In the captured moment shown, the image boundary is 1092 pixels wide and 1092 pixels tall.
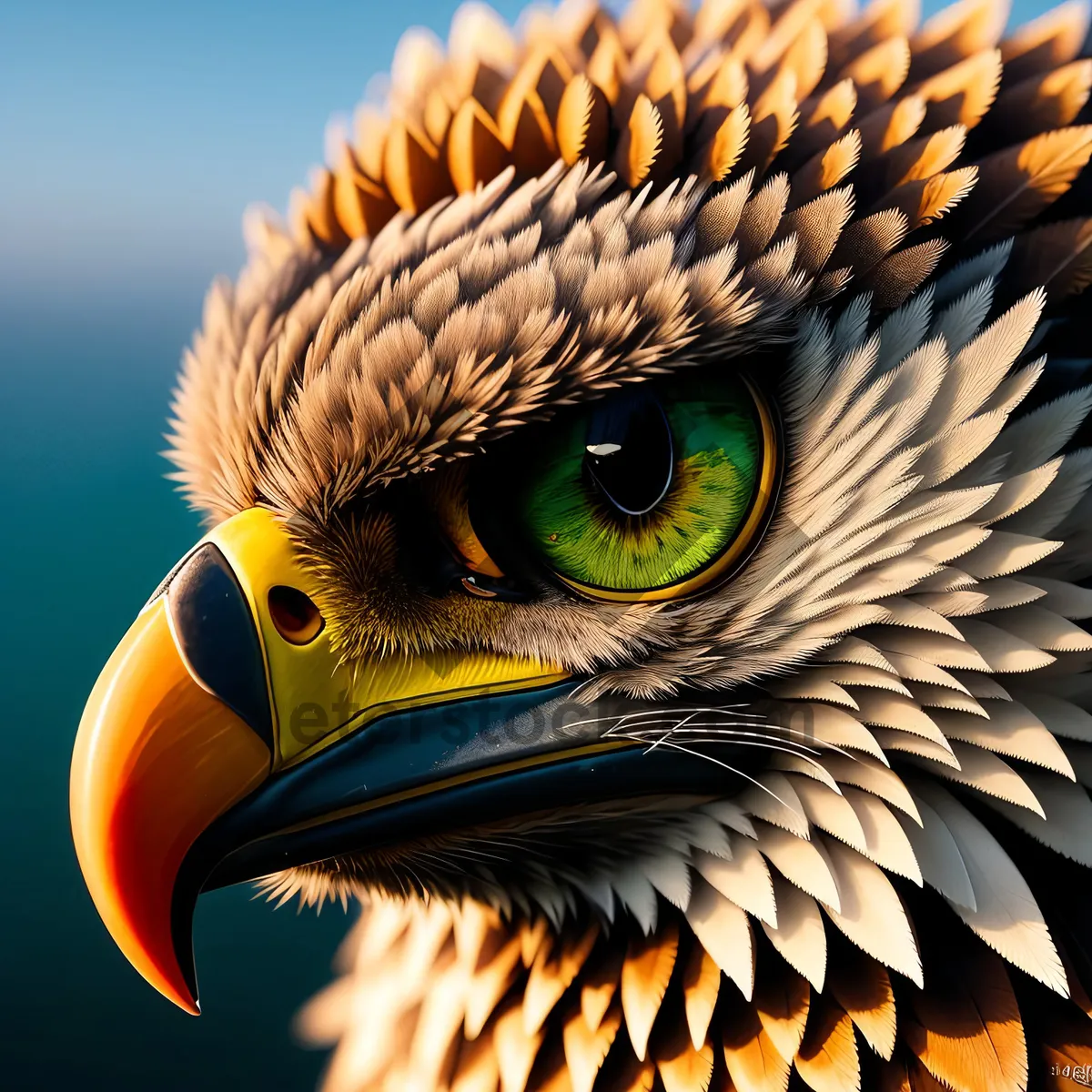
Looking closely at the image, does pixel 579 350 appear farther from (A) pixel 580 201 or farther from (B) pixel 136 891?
(B) pixel 136 891

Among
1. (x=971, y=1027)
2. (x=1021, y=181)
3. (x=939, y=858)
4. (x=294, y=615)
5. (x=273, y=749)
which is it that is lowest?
(x=971, y=1027)

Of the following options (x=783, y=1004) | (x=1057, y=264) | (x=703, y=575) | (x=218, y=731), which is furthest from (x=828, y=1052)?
(x=1057, y=264)

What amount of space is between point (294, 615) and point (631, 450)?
0.43 meters

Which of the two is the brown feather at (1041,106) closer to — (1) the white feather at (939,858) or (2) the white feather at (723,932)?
(1) the white feather at (939,858)

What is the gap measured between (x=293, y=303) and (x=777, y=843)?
0.90m

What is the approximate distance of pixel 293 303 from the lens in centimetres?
136

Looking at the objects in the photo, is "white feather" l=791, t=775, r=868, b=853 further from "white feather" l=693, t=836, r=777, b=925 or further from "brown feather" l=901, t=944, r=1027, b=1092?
"brown feather" l=901, t=944, r=1027, b=1092

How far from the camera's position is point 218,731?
45.1 inches

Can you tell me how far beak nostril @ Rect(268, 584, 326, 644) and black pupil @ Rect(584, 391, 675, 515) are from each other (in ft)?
1.17

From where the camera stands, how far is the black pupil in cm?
120

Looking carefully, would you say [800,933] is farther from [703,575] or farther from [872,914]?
[703,575]

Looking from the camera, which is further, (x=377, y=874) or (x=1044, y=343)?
(x=377, y=874)

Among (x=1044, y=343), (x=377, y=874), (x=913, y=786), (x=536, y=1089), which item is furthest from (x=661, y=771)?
(x=1044, y=343)

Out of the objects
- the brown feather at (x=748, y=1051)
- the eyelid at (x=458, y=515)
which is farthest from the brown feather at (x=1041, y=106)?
the brown feather at (x=748, y=1051)
